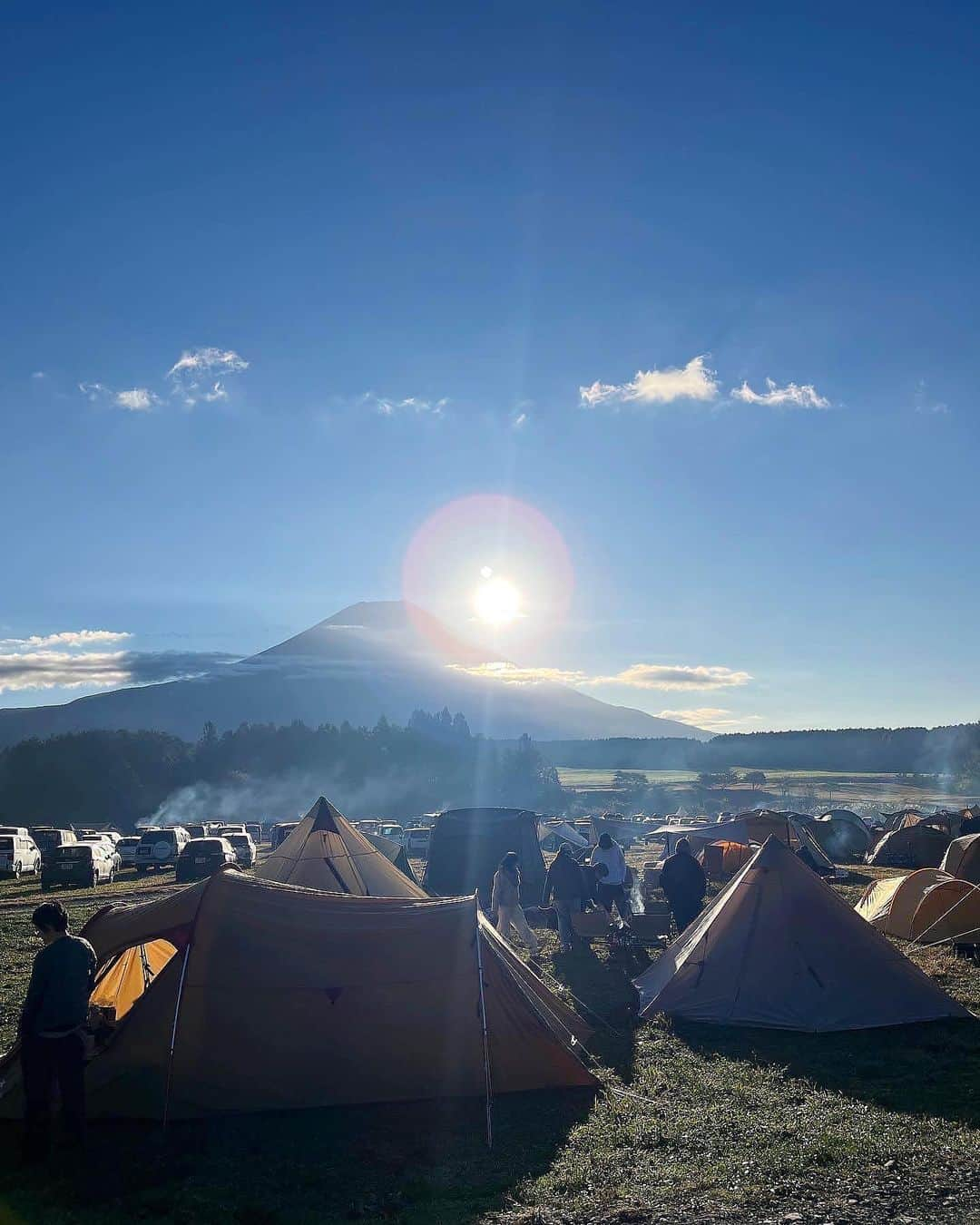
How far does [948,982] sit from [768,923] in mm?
3629

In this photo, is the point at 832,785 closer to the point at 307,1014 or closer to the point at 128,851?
the point at 128,851

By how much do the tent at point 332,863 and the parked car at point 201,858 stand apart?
541 inches

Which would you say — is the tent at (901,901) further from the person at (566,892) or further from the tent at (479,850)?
the tent at (479,850)

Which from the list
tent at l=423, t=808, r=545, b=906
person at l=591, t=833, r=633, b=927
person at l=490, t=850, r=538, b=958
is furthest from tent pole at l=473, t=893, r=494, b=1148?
tent at l=423, t=808, r=545, b=906

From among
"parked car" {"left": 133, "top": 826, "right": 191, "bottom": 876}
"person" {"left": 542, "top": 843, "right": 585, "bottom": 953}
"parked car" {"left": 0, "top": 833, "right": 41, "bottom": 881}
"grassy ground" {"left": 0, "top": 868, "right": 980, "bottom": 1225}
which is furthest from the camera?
"parked car" {"left": 133, "top": 826, "right": 191, "bottom": 876}

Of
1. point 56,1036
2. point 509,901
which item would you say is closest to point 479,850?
point 509,901

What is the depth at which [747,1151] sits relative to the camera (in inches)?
288

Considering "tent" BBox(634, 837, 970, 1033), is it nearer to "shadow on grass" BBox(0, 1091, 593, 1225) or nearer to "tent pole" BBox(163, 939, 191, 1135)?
"shadow on grass" BBox(0, 1091, 593, 1225)

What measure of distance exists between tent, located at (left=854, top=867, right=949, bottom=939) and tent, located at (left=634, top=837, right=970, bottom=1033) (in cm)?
602

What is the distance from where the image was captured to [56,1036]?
24.3ft

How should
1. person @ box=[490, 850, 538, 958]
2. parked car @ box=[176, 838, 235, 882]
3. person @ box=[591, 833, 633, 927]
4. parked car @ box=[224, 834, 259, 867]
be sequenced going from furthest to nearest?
1. parked car @ box=[224, 834, 259, 867]
2. parked car @ box=[176, 838, 235, 882]
3. person @ box=[591, 833, 633, 927]
4. person @ box=[490, 850, 538, 958]

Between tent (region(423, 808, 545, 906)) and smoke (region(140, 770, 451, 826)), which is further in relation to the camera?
smoke (region(140, 770, 451, 826))

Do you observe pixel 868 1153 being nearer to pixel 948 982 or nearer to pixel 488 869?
pixel 948 982

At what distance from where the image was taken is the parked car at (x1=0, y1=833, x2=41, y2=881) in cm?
Answer: 3482
